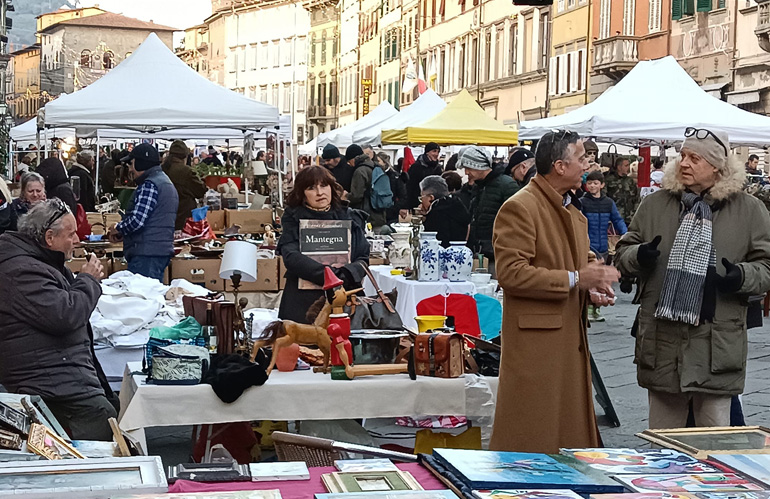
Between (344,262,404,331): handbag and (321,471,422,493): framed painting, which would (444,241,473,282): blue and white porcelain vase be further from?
(321,471,422,493): framed painting

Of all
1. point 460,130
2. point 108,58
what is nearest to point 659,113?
point 460,130

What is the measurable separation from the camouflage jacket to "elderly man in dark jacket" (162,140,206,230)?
5614mm

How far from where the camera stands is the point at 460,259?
7.27 metres

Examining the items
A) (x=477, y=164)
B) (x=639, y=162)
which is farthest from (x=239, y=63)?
(x=477, y=164)

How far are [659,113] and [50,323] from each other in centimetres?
990

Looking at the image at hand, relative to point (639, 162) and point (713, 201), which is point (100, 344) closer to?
point (713, 201)

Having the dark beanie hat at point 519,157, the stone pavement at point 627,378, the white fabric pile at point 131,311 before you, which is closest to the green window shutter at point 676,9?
the stone pavement at point 627,378

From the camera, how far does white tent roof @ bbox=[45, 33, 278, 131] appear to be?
1141 centimetres

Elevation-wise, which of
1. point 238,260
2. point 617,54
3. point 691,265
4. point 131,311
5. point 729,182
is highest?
point 617,54

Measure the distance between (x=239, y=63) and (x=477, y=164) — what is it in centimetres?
8198

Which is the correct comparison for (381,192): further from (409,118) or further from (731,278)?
(731,278)

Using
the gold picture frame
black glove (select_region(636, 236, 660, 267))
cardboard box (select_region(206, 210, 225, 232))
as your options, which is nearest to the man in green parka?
black glove (select_region(636, 236, 660, 267))

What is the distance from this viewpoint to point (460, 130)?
575 inches

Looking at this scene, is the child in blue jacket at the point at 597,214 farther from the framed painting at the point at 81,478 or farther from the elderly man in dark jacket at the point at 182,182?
the framed painting at the point at 81,478
